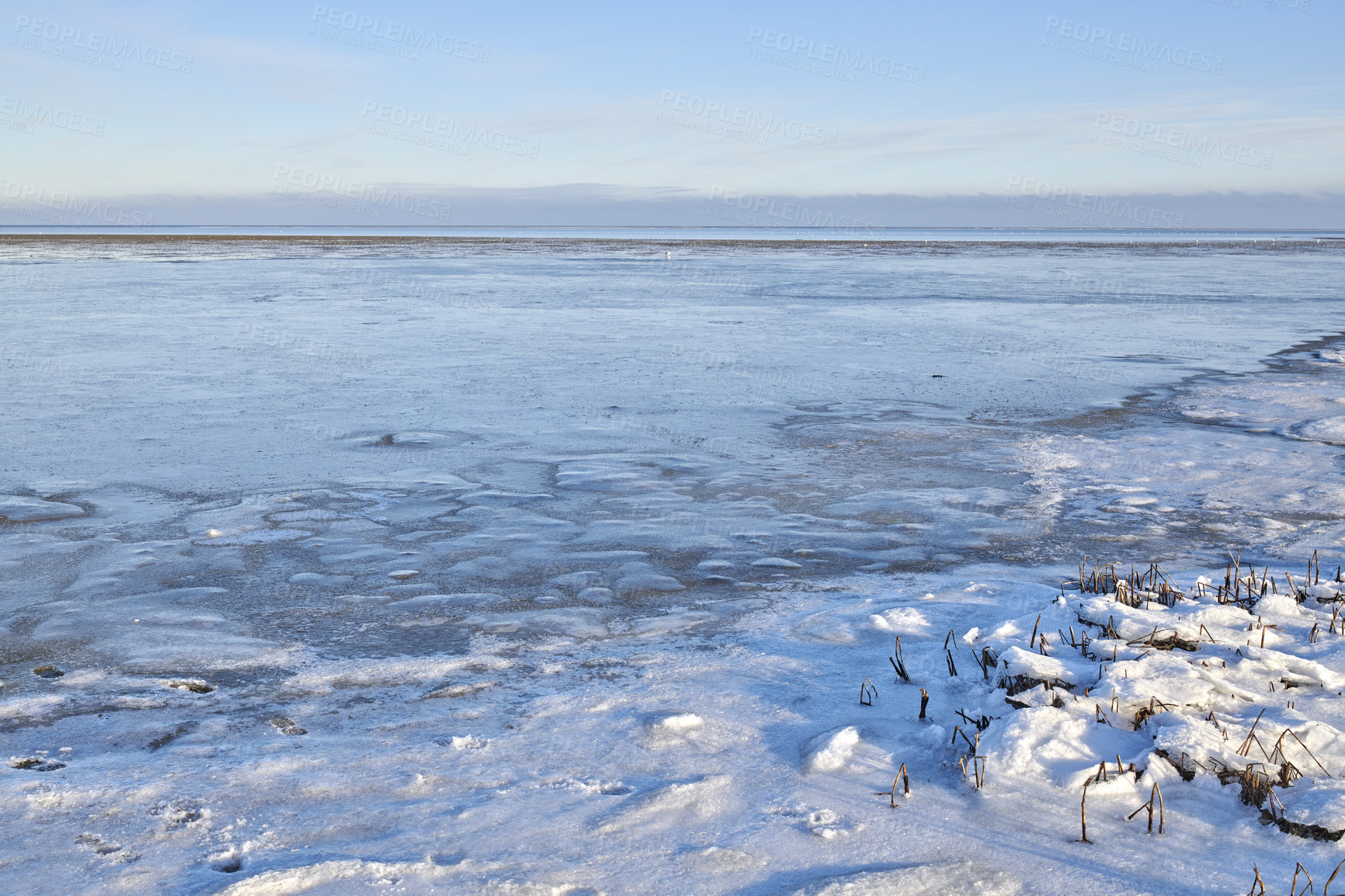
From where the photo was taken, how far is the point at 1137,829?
8.55 ft

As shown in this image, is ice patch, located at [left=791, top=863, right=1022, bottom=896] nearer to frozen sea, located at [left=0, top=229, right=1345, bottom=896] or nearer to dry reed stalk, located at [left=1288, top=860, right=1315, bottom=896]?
frozen sea, located at [left=0, top=229, right=1345, bottom=896]

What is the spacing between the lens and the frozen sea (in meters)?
2.55

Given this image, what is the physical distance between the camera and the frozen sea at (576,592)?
2.55 meters

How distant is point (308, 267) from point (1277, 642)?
3788 cm

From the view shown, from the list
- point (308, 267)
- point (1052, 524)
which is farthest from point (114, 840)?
point (308, 267)

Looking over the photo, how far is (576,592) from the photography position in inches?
177

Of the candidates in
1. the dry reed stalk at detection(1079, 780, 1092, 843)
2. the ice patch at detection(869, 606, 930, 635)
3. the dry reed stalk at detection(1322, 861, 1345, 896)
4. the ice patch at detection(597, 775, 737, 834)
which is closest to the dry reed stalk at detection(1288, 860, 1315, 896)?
the dry reed stalk at detection(1322, 861, 1345, 896)

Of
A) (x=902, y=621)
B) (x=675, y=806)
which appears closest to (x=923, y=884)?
(x=675, y=806)

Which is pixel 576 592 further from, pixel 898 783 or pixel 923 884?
pixel 923 884

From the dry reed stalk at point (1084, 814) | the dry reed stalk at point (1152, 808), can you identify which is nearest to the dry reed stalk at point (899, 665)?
the dry reed stalk at point (1084, 814)

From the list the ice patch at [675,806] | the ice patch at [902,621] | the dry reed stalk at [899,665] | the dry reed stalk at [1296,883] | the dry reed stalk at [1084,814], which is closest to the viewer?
the dry reed stalk at [1296,883]

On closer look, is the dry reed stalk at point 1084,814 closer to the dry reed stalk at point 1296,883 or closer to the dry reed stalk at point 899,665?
the dry reed stalk at point 1296,883

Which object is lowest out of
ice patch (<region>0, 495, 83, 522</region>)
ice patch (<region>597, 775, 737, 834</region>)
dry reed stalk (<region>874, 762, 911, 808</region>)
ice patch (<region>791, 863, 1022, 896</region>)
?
ice patch (<region>791, 863, 1022, 896</region>)

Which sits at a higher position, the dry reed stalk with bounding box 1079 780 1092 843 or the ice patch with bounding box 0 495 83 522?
the ice patch with bounding box 0 495 83 522
